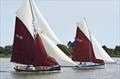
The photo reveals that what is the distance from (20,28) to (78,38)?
1948 centimetres

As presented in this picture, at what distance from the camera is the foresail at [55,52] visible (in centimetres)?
6300

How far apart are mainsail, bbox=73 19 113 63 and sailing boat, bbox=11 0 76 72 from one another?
17340 millimetres

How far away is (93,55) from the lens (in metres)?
81.9

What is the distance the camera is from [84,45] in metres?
83.1

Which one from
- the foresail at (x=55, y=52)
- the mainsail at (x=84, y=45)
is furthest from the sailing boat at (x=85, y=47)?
the foresail at (x=55, y=52)

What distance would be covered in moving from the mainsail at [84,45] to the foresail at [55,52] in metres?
17.8

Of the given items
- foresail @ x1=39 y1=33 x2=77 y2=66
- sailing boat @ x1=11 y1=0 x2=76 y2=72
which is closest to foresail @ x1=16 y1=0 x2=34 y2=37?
sailing boat @ x1=11 y1=0 x2=76 y2=72

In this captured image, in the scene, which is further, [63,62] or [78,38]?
[78,38]

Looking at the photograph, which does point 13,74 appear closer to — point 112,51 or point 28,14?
point 28,14

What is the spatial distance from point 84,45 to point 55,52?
763 inches

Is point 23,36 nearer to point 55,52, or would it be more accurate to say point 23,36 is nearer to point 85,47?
point 55,52

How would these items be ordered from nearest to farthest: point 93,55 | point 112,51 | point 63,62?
point 63,62 < point 93,55 < point 112,51

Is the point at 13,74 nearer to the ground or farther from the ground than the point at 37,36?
nearer to the ground

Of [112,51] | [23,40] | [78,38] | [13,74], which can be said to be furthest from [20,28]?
[112,51]
